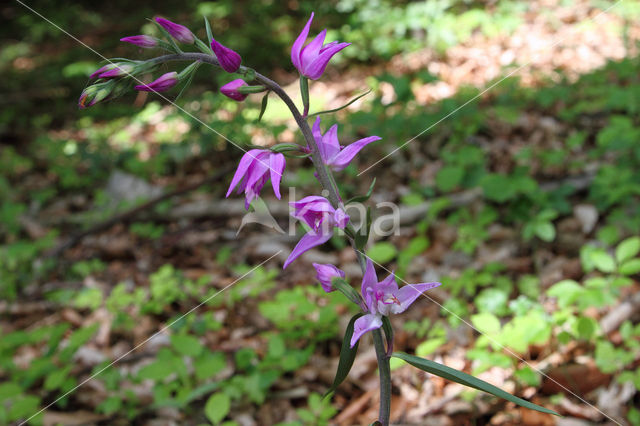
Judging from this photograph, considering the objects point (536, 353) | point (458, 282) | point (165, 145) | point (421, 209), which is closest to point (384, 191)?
point (421, 209)

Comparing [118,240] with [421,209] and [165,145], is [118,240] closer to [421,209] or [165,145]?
[165,145]

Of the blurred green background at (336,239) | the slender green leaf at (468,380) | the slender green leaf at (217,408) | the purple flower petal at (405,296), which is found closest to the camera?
the slender green leaf at (468,380)

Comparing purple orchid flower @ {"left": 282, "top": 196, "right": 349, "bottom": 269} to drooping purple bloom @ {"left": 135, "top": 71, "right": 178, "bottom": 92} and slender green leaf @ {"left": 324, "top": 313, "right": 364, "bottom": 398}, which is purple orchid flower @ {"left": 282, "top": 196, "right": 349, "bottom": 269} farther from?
drooping purple bloom @ {"left": 135, "top": 71, "right": 178, "bottom": 92}

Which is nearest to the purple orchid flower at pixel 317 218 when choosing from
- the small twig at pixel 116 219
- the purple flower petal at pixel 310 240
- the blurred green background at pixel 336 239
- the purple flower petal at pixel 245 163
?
the purple flower petal at pixel 310 240

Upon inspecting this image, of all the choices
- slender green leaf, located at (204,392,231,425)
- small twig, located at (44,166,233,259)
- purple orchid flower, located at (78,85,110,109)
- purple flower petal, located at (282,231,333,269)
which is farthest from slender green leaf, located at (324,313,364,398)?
small twig, located at (44,166,233,259)

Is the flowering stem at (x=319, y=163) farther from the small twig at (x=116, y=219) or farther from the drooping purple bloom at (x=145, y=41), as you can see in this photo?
the small twig at (x=116, y=219)

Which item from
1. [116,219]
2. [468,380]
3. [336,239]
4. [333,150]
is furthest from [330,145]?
[116,219]
